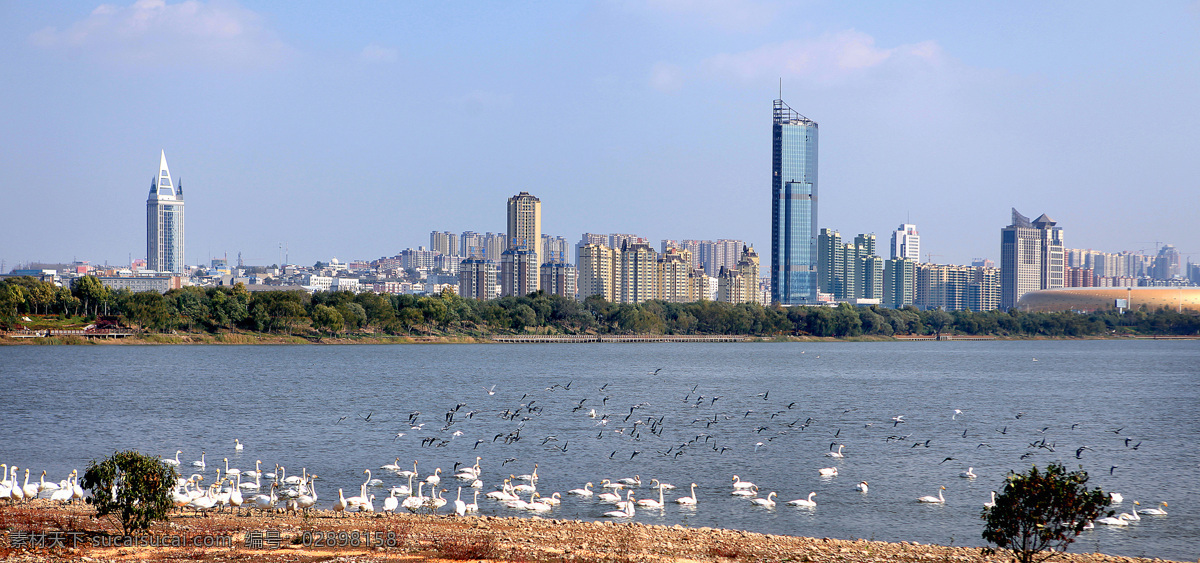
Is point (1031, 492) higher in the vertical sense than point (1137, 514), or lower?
higher

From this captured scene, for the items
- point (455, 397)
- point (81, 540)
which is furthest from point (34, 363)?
point (81, 540)

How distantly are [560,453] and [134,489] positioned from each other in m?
18.6

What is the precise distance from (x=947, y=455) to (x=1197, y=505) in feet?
29.7

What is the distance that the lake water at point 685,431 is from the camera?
82.6ft

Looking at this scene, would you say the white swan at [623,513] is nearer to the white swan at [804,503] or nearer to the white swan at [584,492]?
the white swan at [584,492]

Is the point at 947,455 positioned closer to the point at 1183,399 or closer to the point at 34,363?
the point at 1183,399

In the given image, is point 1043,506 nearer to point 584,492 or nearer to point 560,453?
point 584,492

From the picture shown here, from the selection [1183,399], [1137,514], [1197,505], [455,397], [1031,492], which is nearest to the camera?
[1031,492]

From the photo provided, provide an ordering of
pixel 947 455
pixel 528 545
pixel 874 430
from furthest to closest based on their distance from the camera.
Answer: pixel 874 430 < pixel 947 455 < pixel 528 545

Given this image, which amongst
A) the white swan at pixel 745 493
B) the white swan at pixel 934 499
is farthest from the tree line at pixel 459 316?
the white swan at pixel 934 499

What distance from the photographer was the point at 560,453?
33312 mm

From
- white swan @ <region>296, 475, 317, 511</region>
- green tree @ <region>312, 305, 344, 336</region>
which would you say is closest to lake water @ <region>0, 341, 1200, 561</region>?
white swan @ <region>296, 475, 317, 511</region>

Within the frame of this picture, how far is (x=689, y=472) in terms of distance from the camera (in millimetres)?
29781

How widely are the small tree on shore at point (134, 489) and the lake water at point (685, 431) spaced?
30.8 ft
